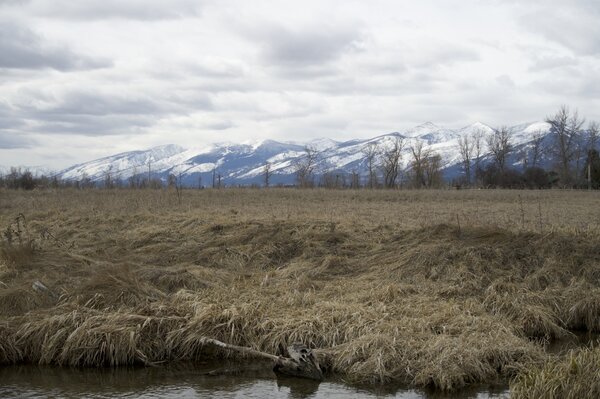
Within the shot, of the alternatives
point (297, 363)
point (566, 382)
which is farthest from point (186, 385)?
point (566, 382)

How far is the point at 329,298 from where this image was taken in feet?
45.5

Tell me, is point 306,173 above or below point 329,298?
above

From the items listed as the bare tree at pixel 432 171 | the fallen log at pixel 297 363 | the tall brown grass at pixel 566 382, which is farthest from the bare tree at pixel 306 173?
the tall brown grass at pixel 566 382

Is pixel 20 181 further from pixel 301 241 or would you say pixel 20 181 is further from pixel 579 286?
Answer: pixel 579 286

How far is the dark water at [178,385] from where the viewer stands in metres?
9.44

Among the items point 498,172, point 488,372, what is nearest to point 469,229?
point 488,372

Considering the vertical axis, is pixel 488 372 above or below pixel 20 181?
below

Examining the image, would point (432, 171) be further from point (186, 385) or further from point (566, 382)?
point (566, 382)

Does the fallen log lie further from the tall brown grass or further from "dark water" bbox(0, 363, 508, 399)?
the tall brown grass

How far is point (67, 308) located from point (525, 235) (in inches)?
493

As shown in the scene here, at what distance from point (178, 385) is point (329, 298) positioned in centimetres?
479

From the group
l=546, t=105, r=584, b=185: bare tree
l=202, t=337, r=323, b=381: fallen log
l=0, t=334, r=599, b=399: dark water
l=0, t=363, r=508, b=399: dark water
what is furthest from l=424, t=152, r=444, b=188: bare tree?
l=0, t=363, r=508, b=399: dark water

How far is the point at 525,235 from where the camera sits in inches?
693

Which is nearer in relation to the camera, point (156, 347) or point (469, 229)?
point (156, 347)
